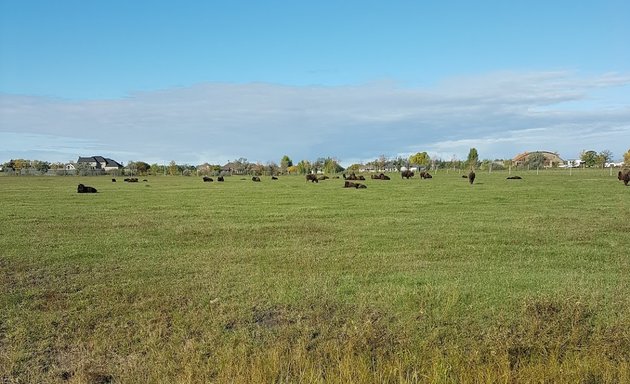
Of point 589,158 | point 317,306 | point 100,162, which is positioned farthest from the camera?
point 100,162

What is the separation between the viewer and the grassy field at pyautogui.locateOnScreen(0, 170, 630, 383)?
488 cm

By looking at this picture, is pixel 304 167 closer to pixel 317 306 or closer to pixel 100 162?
pixel 100 162

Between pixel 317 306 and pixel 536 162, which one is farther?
pixel 536 162

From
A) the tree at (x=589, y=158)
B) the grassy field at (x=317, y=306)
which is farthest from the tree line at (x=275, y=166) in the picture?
the grassy field at (x=317, y=306)

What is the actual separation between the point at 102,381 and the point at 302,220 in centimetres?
1236

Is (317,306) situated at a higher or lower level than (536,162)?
lower

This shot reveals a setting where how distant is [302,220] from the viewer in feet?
55.6

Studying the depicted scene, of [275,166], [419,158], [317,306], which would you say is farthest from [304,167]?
[317,306]

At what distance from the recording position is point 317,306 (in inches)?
267

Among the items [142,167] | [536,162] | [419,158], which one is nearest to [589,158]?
[536,162]

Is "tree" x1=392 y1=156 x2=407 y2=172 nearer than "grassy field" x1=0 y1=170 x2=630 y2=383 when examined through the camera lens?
No

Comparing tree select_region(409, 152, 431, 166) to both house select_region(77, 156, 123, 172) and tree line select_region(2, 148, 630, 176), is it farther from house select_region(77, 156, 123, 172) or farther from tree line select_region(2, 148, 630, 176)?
house select_region(77, 156, 123, 172)

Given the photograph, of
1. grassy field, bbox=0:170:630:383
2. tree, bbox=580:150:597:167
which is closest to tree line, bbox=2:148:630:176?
tree, bbox=580:150:597:167

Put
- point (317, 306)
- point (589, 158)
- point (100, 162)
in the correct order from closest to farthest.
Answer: point (317, 306), point (589, 158), point (100, 162)
